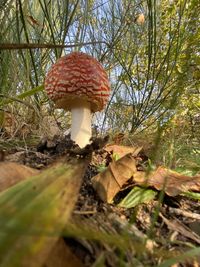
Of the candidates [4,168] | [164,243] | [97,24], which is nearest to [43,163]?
[4,168]

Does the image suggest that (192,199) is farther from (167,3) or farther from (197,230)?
(167,3)

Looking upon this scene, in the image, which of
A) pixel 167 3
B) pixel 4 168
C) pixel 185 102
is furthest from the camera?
pixel 185 102

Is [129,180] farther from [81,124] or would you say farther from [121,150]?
[81,124]

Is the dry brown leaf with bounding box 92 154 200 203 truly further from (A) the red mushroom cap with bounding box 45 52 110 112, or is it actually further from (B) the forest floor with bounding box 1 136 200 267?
(A) the red mushroom cap with bounding box 45 52 110 112

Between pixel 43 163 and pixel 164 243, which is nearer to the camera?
pixel 164 243

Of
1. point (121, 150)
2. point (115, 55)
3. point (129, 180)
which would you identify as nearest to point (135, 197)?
point (129, 180)

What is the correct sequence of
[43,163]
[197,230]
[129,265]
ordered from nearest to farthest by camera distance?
[129,265] < [197,230] < [43,163]
